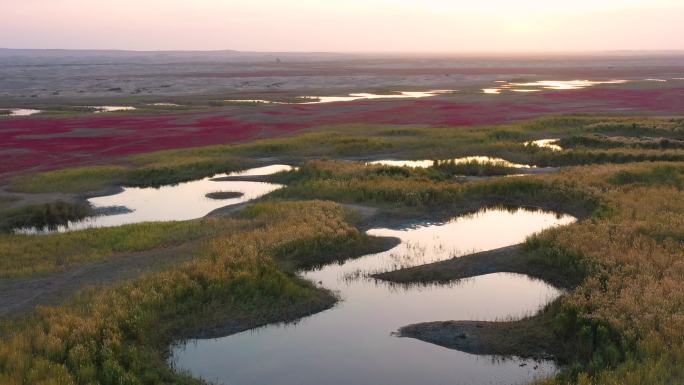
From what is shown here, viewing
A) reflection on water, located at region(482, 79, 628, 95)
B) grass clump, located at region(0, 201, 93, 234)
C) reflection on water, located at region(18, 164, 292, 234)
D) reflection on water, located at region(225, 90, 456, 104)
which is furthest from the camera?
reflection on water, located at region(482, 79, 628, 95)

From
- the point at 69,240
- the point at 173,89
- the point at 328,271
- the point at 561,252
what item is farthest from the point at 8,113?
the point at 561,252

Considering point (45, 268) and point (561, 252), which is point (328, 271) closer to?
point (561, 252)

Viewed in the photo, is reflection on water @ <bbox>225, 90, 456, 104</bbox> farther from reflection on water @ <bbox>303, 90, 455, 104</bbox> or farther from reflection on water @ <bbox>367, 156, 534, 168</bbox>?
reflection on water @ <bbox>367, 156, 534, 168</bbox>

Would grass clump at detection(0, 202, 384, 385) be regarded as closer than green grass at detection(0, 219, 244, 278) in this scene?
Yes

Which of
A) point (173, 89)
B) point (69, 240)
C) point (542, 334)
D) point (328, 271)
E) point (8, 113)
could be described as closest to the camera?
point (542, 334)

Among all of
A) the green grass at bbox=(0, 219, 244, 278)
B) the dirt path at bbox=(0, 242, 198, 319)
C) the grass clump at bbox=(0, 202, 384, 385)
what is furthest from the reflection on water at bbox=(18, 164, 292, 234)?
the grass clump at bbox=(0, 202, 384, 385)

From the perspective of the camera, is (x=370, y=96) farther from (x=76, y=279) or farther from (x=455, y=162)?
(x=76, y=279)
